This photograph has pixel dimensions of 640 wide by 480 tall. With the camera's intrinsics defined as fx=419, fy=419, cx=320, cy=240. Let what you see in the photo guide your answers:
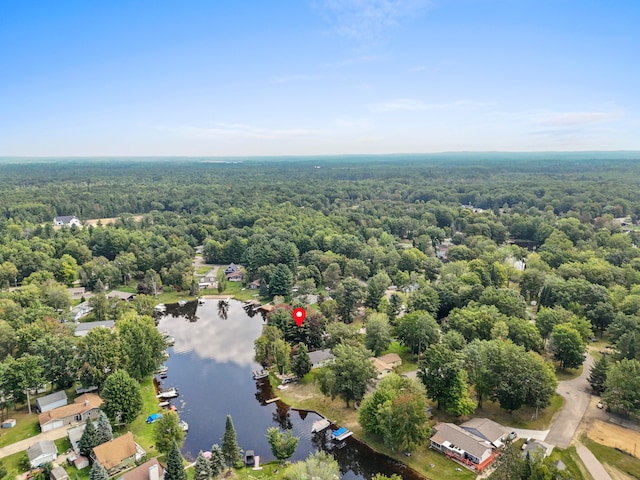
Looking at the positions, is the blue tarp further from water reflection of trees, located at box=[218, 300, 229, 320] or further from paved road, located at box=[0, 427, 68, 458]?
water reflection of trees, located at box=[218, 300, 229, 320]

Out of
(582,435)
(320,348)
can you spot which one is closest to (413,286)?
(320,348)

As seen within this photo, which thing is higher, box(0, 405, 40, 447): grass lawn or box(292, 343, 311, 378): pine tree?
box(292, 343, 311, 378): pine tree

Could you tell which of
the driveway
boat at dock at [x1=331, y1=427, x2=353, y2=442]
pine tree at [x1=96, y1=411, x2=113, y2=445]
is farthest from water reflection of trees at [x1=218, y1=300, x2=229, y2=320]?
the driveway

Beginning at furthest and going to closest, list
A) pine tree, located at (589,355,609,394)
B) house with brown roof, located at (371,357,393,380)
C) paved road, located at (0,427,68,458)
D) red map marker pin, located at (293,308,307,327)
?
red map marker pin, located at (293,308,307,327), house with brown roof, located at (371,357,393,380), pine tree, located at (589,355,609,394), paved road, located at (0,427,68,458)

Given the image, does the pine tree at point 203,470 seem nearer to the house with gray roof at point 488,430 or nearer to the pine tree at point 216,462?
the pine tree at point 216,462

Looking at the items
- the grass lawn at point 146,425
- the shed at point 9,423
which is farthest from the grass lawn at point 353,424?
the shed at point 9,423

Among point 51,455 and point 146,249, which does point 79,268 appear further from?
point 51,455
